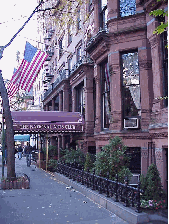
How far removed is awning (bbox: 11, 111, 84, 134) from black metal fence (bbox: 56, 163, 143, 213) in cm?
380

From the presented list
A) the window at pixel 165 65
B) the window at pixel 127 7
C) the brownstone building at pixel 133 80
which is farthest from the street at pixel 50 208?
the window at pixel 127 7

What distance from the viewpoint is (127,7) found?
13.9 metres

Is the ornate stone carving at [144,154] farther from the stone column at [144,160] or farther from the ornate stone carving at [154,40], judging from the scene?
Result: the ornate stone carving at [154,40]

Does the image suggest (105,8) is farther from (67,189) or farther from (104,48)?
(67,189)

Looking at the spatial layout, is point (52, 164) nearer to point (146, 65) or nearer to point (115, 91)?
point (115, 91)

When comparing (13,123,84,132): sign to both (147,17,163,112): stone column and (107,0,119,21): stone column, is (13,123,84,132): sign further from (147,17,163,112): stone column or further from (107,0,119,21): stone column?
(147,17,163,112): stone column

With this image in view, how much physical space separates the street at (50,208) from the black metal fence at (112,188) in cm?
55

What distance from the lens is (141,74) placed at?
501 inches

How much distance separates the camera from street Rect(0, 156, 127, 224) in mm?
8269

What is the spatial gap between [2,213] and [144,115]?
22.7 feet

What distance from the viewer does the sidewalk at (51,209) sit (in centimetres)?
819

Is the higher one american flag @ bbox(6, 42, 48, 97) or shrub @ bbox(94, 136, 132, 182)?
american flag @ bbox(6, 42, 48, 97)

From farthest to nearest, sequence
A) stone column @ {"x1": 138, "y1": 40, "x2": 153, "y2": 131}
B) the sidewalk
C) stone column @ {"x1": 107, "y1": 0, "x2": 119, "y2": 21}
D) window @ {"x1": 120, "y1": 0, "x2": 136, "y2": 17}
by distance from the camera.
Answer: stone column @ {"x1": 107, "y1": 0, "x2": 119, "y2": 21}
window @ {"x1": 120, "y1": 0, "x2": 136, "y2": 17}
stone column @ {"x1": 138, "y1": 40, "x2": 153, "y2": 131}
the sidewalk

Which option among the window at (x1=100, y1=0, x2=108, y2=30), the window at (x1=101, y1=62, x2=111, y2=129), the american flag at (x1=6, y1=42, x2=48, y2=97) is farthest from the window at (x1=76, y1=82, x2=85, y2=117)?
the window at (x1=100, y1=0, x2=108, y2=30)
